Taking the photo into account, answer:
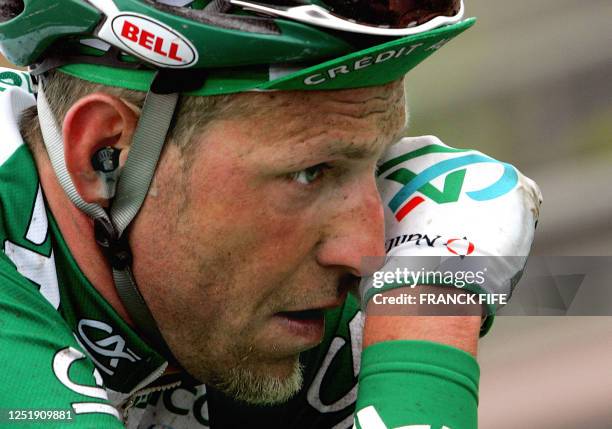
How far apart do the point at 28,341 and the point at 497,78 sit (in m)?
5.16

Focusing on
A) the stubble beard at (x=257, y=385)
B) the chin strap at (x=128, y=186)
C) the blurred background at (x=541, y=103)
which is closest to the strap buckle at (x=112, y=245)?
the chin strap at (x=128, y=186)

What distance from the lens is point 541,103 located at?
6.89 m

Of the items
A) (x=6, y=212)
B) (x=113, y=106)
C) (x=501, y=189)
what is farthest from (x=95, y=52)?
(x=501, y=189)

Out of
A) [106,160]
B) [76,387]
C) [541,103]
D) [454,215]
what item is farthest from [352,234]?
[541,103]

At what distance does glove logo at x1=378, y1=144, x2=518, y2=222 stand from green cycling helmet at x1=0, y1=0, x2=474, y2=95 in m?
0.32

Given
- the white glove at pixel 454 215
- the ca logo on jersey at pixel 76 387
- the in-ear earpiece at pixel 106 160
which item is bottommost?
the white glove at pixel 454 215

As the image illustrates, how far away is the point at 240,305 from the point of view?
242 centimetres

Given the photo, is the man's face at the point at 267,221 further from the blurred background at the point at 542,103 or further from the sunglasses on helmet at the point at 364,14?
the blurred background at the point at 542,103

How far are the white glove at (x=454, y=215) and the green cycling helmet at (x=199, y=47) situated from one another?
0.31m

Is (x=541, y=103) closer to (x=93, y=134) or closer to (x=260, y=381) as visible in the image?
(x=260, y=381)

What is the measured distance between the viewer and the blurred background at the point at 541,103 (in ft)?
21.3

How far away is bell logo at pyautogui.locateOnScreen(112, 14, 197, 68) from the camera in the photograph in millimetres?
2240

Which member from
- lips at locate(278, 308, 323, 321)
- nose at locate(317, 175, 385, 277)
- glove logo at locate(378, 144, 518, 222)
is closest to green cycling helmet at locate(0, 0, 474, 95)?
nose at locate(317, 175, 385, 277)

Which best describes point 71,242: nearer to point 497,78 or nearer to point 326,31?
point 326,31
